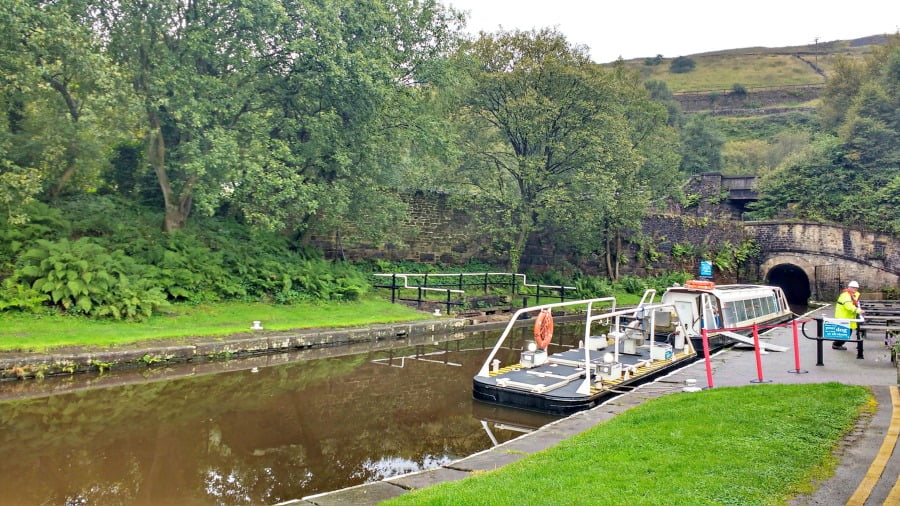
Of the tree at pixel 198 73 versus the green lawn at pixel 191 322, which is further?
the tree at pixel 198 73

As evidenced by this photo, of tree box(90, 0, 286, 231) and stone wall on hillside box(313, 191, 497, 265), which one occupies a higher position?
tree box(90, 0, 286, 231)

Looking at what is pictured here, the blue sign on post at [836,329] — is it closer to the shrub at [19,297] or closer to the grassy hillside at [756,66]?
the shrub at [19,297]

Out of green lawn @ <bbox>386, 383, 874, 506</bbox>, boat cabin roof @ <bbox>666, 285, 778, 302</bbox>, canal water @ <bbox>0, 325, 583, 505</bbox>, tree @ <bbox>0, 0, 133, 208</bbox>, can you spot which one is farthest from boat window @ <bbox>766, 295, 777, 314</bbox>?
tree @ <bbox>0, 0, 133, 208</bbox>

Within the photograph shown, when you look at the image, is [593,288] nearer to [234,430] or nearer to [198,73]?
[198,73]

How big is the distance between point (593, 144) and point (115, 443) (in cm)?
1820

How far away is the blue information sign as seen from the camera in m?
9.80

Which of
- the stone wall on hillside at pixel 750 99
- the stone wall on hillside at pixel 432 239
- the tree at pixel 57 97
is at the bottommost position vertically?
the stone wall on hillside at pixel 432 239

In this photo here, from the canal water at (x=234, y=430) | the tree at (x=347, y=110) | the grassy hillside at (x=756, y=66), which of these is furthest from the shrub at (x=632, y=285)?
the grassy hillside at (x=756, y=66)

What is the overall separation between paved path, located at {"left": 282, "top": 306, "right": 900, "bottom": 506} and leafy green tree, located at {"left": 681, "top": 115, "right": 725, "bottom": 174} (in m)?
33.9

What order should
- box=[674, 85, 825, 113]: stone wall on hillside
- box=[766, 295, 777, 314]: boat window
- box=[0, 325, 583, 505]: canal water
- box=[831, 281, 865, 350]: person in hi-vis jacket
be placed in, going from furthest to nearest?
box=[674, 85, 825, 113]: stone wall on hillside, box=[766, 295, 777, 314]: boat window, box=[831, 281, 865, 350]: person in hi-vis jacket, box=[0, 325, 583, 505]: canal water

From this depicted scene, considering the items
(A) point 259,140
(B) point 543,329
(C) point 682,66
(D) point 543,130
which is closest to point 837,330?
(B) point 543,329

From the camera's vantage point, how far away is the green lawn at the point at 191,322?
10406 millimetres

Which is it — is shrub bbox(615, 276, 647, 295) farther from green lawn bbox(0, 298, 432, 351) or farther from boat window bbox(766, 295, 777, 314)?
green lawn bbox(0, 298, 432, 351)

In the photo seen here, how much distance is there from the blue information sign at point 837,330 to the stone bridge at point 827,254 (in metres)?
18.1
